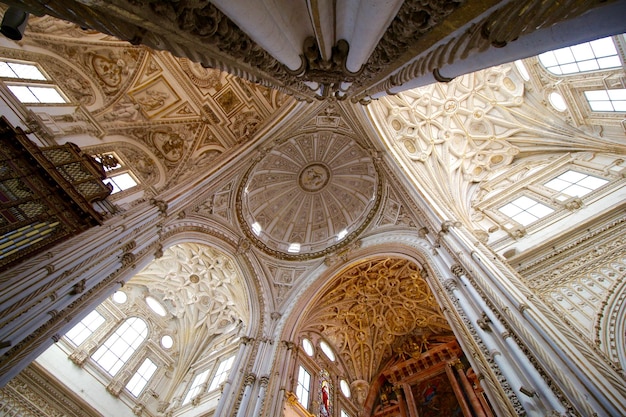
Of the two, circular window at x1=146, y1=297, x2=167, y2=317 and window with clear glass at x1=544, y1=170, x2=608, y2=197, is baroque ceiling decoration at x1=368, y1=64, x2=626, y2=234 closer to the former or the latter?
window with clear glass at x1=544, y1=170, x2=608, y2=197

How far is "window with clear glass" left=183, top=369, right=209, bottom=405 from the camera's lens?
12.7 m

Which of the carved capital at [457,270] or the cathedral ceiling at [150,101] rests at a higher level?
the cathedral ceiling at [150,101]

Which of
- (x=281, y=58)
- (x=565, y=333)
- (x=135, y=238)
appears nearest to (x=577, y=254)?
(x=565, y=333)

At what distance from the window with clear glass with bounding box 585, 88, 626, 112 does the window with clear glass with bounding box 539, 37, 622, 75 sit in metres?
0.79

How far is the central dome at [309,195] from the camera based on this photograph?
44.6 ft

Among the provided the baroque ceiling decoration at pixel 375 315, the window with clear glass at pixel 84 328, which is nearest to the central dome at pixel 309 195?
the baroque ceiling decoration at pixel 375 315

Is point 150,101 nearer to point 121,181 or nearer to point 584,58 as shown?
point 121,181

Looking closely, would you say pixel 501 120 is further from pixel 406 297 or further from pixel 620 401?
pixel 620 401

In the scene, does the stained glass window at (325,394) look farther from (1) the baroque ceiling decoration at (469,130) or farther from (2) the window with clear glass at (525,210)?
(2) the window with clear glass at (525,210)

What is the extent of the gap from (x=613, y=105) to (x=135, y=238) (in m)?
15.4

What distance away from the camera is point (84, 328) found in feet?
39.1

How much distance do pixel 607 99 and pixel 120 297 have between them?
20.6 m

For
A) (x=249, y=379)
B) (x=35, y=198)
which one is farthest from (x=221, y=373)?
(x=35, y=198)

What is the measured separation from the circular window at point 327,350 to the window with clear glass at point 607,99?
13823 millimetres
